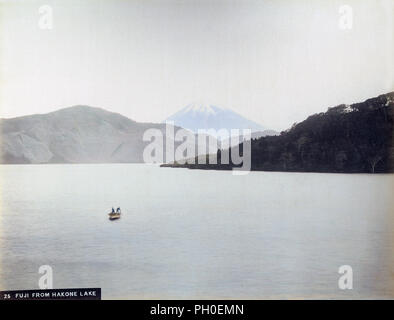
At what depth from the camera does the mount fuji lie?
136 inches

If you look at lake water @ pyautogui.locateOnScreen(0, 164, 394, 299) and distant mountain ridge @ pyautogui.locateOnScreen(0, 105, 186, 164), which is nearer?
lake water @ pyautogui.locateOnScreen(0, 164, 394, 299)

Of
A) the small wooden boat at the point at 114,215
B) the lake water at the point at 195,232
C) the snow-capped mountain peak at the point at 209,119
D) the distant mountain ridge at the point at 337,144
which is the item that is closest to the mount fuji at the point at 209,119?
the snow-capped mountain peak at the point at 209,119

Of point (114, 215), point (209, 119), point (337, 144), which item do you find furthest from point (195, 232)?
point (337, 144)

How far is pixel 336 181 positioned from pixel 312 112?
68cm

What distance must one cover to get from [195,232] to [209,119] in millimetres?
1048

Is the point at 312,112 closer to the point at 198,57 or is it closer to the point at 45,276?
the point at 198,57

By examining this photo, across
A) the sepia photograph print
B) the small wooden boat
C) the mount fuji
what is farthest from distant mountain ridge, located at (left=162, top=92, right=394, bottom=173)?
the small wooden boat

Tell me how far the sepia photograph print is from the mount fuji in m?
0.01

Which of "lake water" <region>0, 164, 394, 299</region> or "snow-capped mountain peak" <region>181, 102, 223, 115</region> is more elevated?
"snow-capped mountain peak" <region>181, 102, 223, 115</region>

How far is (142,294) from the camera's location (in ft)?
11.0

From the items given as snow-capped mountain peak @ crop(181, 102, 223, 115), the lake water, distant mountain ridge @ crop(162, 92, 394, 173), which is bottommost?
the lake water

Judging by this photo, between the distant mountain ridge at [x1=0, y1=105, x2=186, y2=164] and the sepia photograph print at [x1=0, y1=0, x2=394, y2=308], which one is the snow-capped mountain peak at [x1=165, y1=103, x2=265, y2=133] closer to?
the sepia photograph print at [x1=0, y1=0, x2=394, y2=308]

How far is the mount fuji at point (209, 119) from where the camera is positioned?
11.3 feet

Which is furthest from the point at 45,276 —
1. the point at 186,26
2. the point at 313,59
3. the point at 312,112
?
the point at 313,59
